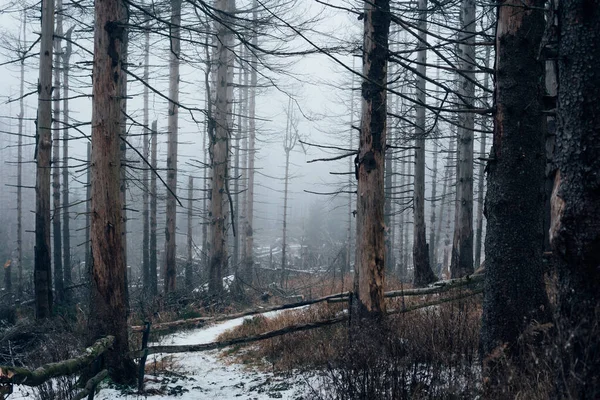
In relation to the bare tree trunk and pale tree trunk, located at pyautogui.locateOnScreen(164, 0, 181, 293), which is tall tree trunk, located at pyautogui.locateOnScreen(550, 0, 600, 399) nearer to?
pale tree trunk, located at pyautogui.locateOnScreen(164, 0, 181, 293)

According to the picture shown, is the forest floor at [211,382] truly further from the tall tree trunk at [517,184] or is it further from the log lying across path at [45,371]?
the tall tree trunk at [517,184]

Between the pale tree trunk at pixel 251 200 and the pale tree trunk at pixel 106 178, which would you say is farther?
the pale tree trunk at pixel 251 200

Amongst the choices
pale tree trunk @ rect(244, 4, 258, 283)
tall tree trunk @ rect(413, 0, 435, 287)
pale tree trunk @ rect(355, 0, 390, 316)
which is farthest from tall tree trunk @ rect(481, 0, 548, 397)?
pale tree trunk @ rect(244, 4, 258, 283)

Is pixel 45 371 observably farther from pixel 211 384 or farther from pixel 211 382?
pixel 211 382

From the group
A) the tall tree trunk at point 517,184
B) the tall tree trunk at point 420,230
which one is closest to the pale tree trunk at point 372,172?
the tall tree trunk at point 517,184

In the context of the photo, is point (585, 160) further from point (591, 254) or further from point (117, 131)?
point (117, 131)

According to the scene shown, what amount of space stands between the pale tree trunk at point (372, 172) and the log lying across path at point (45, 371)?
3.20 m

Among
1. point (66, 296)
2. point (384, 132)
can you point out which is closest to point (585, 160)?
point (384, 132)

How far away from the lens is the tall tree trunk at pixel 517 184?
12.9 ft

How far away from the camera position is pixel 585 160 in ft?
8.36

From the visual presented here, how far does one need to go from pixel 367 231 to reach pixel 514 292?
241 cm

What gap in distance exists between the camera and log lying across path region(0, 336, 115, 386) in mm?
2993

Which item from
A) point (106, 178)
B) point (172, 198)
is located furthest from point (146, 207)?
point (106, 178)

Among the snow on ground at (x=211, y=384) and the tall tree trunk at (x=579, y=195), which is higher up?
the tall tree trunk at (x=579, y=195)
